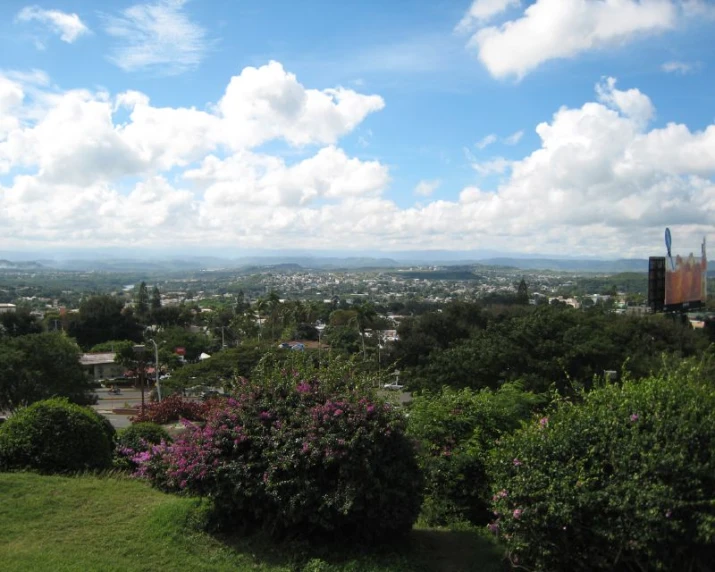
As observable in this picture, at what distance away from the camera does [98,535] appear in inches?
262

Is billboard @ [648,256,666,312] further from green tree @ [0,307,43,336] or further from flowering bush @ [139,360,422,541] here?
green tree @ [0,307,43,336]

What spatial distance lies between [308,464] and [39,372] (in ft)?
80.2

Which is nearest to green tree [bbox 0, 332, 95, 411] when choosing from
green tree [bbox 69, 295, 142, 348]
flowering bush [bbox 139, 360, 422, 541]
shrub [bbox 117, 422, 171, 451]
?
shrub [bbox 117, 422, 171, 451]

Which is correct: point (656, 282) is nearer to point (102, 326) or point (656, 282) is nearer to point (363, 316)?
point (363, 316)

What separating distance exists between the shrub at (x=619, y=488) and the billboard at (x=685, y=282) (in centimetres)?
3191

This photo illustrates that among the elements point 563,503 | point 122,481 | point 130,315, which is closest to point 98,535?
point 122,481

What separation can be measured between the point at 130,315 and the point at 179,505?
229 ft

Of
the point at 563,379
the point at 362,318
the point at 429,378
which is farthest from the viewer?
the point at 362,318

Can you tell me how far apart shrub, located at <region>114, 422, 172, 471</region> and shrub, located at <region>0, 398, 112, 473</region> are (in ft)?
2.50

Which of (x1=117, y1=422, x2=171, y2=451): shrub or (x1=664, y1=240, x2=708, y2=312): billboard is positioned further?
(x1=664, y1=240, x2=708, y2=312): billboard

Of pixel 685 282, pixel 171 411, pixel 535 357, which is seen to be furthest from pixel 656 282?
pixel 171 411

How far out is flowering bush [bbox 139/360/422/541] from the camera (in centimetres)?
617

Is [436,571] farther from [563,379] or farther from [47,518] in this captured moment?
[563,379]

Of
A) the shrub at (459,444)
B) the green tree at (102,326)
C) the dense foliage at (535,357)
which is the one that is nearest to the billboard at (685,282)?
the dense foliage at (535,357)
